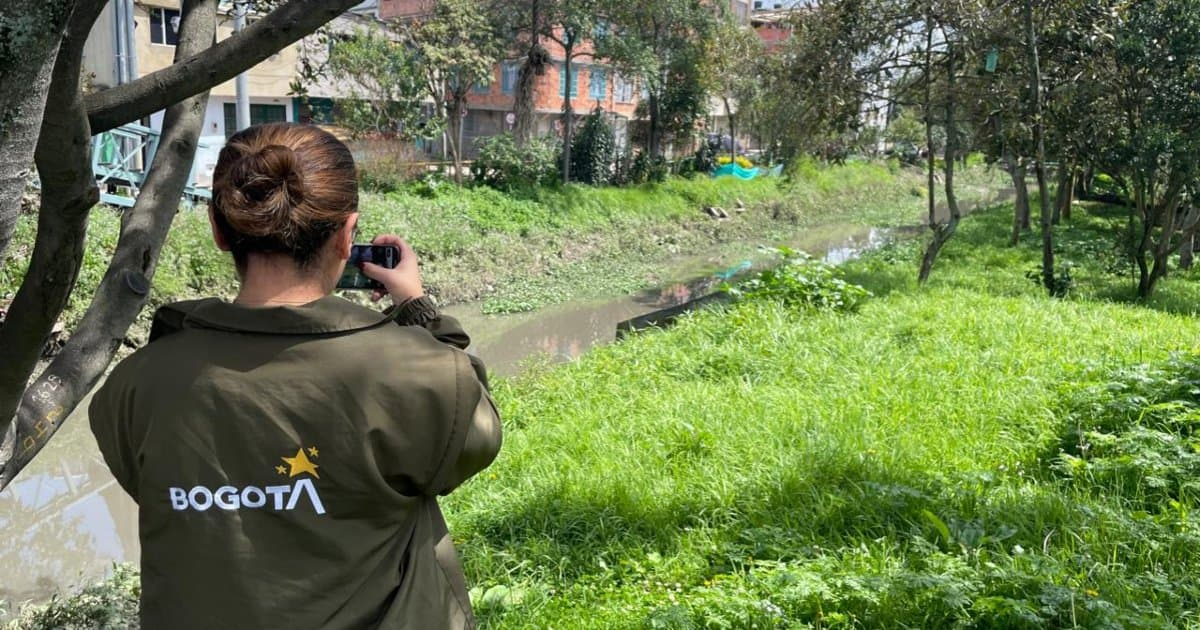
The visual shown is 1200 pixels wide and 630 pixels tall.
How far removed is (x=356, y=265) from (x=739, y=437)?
3454 millimetres

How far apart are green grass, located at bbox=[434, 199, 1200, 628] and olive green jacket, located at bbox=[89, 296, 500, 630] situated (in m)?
1.82

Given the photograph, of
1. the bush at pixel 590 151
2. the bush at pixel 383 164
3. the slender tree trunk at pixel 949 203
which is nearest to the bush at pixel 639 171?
the bush at pixel 590 151

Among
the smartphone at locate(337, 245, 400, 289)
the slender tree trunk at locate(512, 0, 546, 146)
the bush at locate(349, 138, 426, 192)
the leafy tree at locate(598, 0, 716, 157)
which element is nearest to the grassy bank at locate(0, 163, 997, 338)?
the bush at locate(349, 138, 426, 192)

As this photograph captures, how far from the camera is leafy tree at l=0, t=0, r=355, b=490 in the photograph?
1.50 meters

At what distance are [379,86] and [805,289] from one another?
34.1 feet

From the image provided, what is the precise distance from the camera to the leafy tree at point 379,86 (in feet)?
51.8

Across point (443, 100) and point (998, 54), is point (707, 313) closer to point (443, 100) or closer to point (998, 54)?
point (998, 54)

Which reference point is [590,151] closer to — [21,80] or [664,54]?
[664,54]

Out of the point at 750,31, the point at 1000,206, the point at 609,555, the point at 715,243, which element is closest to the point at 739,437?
the point at 609,555

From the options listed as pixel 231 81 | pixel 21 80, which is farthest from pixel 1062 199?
pixel 21 80

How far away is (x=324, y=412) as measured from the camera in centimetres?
137

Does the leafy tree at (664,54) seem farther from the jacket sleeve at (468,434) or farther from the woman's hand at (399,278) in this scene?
the jacket sleeve at (468,434)

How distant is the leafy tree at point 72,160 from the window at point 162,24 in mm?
21223

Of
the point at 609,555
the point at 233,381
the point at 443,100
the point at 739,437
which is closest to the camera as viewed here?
the point at 233,381
